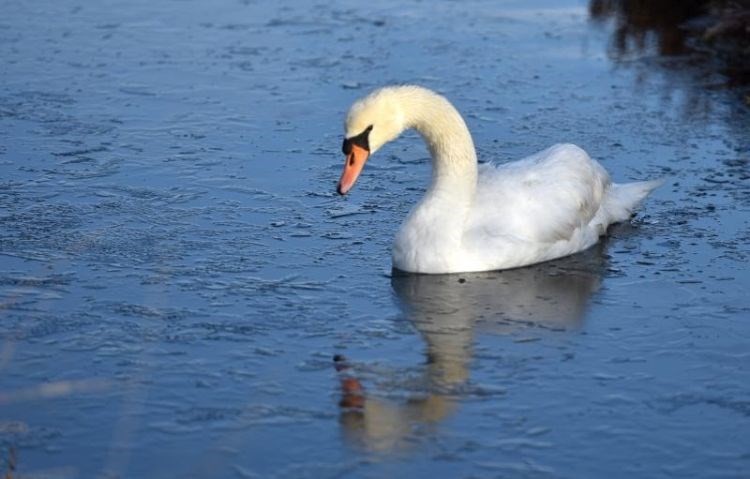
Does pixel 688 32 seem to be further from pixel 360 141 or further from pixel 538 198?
pixel 360 141

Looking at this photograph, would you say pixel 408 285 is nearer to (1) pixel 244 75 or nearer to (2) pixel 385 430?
(2) pixel 385 430

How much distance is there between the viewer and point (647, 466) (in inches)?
238

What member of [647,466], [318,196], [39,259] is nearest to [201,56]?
[318,196]

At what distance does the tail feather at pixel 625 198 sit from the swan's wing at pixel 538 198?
10 cm

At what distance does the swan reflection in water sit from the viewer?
6418 mm

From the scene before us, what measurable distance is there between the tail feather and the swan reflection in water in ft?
1.15

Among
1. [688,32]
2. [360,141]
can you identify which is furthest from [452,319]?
[688,32]

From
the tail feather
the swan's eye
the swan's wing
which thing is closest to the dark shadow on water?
the tail feather

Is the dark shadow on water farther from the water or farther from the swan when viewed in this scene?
the swan

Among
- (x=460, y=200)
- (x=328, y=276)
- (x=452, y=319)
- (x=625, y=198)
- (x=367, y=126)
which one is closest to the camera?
(x=452, y=319)

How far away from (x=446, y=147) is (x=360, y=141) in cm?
61

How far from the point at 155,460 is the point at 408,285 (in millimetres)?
2576

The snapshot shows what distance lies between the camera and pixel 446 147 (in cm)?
852

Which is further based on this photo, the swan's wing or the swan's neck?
the swan's wing
